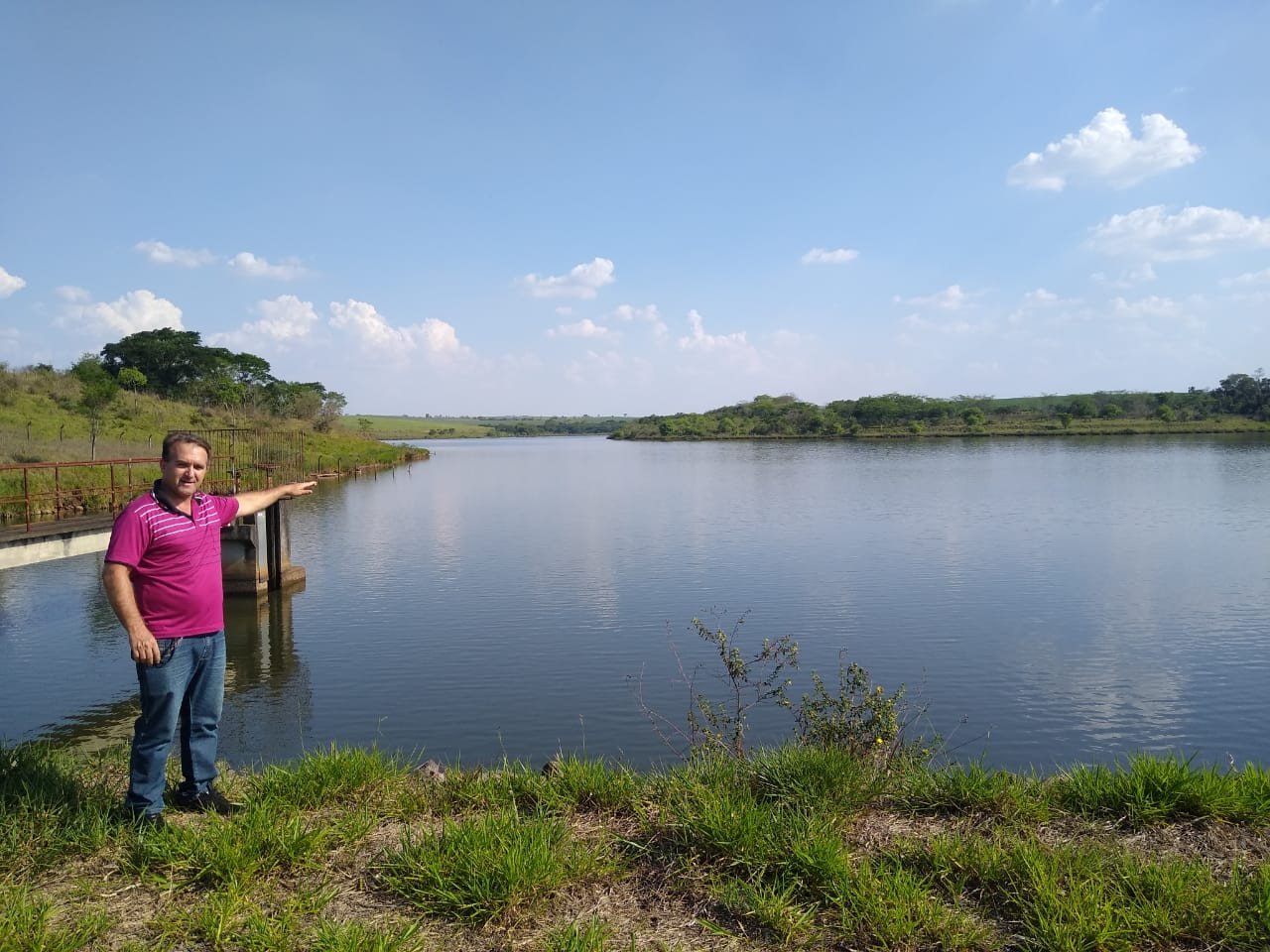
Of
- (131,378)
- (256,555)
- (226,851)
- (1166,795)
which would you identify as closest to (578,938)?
(226,851)

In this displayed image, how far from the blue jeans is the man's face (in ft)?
2.98

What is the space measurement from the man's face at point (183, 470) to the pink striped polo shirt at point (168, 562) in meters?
0.10

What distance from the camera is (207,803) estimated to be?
5340 millimetres

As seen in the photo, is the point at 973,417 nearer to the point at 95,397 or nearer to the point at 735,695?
the point at 95,397

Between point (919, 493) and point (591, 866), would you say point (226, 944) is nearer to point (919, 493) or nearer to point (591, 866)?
point (591, 866)

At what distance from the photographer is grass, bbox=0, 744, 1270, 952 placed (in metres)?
3.91

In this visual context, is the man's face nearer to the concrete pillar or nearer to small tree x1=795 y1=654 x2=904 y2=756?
small tree x1=795 y1=654 x2=904 y2=756

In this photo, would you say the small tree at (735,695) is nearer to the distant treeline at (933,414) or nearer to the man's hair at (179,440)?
the man's hair at (179,440)

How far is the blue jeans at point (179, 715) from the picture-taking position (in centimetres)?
495

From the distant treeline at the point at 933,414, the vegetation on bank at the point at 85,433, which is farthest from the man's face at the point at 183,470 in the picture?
the distant treeline at the point at 933,414

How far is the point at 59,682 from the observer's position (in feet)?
46.7

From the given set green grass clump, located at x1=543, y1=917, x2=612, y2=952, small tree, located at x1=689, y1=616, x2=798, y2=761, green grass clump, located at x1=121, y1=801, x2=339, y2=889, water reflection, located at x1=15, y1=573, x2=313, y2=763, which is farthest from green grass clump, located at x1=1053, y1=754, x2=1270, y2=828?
water reflection, located at x1=15, y1=573, x2=313, y2=763

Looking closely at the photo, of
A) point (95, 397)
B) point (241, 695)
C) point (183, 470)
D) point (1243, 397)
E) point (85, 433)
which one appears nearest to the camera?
point (183, 470)

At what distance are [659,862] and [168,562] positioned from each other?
11.2 feet
